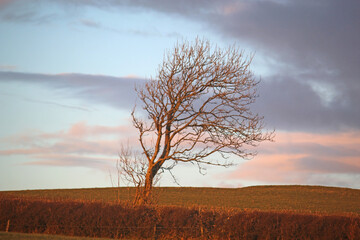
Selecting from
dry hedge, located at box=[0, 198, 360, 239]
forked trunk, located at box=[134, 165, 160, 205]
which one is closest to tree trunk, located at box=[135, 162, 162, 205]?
forked trunk, located at box=[134, 165, 160, 205]

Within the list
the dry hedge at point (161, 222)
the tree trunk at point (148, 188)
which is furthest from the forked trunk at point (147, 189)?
the dry hedge at point (161, 222)

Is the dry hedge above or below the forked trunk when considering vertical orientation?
below

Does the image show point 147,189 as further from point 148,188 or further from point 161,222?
point 161,222

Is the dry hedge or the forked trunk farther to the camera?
the forked trunk

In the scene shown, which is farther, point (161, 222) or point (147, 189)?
point (147, 189)

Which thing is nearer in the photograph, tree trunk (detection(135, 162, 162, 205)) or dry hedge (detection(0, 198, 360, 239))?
dry hedge (detection(0, 198, 360, 239))

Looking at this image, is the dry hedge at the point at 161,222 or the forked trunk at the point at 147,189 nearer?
the dry hedge at the point at 161,222

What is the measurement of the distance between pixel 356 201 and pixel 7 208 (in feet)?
114

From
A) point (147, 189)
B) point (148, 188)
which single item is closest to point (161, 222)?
point (147, 189)

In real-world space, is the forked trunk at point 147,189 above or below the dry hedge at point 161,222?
above

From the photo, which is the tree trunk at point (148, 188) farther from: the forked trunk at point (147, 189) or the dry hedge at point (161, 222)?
the dry hedge at point (161, 222)

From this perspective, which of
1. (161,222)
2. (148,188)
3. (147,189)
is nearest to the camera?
(161,222)

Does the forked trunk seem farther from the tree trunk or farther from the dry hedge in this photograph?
the dry hedge

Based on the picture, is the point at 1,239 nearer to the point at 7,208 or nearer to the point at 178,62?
the point at 7,208
